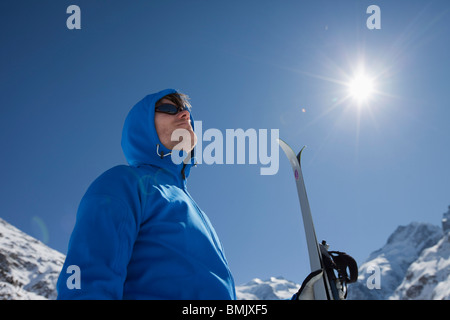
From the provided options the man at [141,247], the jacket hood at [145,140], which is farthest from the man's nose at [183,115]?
the man at [141,247]

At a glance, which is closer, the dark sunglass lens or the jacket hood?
the jacket hood

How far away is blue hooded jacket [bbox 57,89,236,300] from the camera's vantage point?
1635mm

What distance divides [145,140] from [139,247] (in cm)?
127

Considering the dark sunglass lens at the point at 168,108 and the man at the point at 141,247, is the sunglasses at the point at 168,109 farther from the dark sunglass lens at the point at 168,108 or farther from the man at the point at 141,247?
the man at the point at 141,247

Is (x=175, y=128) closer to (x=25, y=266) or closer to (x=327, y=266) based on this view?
(x=327, y=266)

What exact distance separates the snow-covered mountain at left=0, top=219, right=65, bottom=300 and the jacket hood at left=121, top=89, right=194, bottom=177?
4714 inches

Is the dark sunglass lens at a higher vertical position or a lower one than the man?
higher

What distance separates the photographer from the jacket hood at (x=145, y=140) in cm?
287

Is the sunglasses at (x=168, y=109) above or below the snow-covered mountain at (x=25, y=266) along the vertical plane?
below

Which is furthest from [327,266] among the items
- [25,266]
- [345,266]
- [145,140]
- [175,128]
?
[25,266]

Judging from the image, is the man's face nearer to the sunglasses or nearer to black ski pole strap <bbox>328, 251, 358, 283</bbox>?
the sunglasses

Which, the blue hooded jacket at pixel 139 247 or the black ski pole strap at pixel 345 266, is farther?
the black ski pole strap at pixel 345 266

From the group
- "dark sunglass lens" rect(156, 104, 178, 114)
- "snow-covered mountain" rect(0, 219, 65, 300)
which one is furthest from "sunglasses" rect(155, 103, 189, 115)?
"snow-covered mountain" rect(0, 219, 65, 300)
